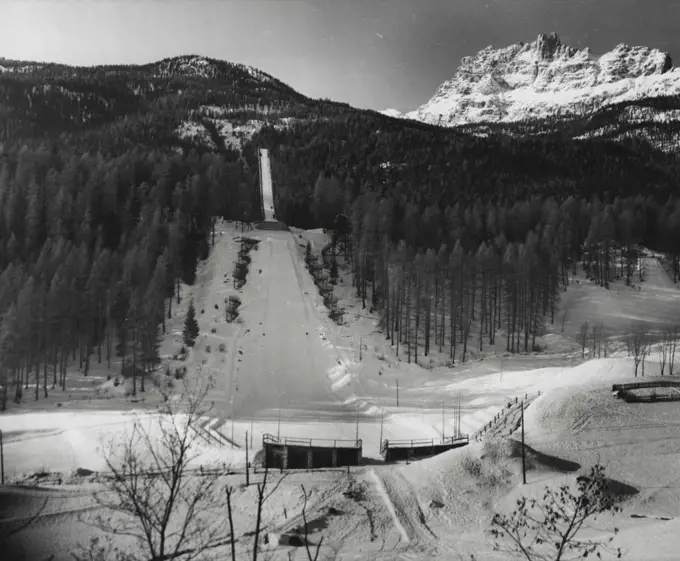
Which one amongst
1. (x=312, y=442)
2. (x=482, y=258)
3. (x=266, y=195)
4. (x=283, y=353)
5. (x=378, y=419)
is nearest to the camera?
(x=312, y=442)

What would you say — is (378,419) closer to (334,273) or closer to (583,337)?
(583,337)

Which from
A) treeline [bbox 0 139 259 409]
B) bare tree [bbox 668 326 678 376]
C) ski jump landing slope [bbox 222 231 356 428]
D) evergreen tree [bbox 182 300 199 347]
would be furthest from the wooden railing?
bare tree [bbox 668 326 678 376]

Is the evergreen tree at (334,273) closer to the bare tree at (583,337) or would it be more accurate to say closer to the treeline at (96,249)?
the treeline at (96,249)

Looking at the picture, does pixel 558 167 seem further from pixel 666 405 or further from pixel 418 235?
pixel 666 405

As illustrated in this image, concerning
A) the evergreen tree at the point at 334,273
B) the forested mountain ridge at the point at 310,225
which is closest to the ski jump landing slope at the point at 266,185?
the forested mountain ridge at the point at 310,225

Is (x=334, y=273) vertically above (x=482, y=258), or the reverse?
(x=482, y=258)

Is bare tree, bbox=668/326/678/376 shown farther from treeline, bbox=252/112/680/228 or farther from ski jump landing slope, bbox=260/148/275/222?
Result: ski jump landing slope, bbox=260/148/275/222

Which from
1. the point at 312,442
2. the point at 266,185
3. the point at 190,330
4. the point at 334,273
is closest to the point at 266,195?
the point at 266,185
